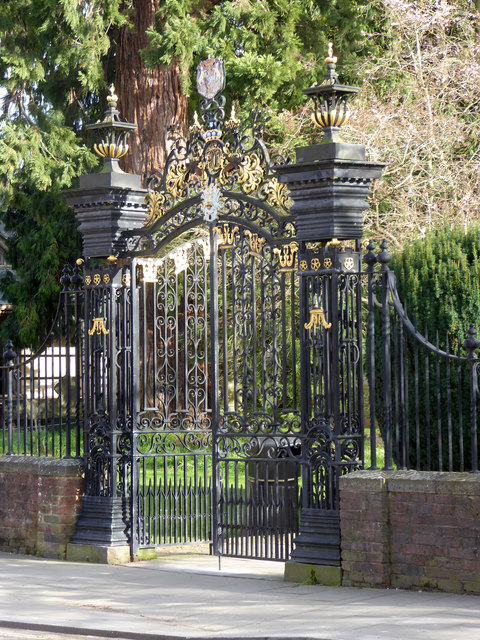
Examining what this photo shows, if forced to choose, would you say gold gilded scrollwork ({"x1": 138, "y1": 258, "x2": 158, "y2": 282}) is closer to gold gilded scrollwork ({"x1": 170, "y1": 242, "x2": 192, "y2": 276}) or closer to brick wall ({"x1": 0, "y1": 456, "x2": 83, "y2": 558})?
gold gilded scrollwork ({"x1": 170, "y1": 242, "x2": 192, "y2": 276})

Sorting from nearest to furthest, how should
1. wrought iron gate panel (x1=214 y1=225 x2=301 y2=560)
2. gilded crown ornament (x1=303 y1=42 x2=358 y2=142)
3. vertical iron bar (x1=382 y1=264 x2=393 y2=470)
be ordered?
vertical iron bar (x1=382 y1=264 x2=393 y2=470) < gilded crown ornament (x1=303 y1=42 x2=358 y2=142) < wrought iron gate panel (x1=214 y1=225 x2=301 y2=560)

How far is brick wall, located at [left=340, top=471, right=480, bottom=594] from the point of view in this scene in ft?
27.9

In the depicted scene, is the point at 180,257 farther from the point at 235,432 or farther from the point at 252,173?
the point at 235,432

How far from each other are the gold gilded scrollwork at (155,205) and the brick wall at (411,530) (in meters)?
3.64

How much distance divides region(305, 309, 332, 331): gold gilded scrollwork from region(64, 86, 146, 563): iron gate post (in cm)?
244

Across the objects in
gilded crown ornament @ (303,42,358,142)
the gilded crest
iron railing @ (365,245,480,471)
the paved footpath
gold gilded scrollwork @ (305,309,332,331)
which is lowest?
the paved footpath

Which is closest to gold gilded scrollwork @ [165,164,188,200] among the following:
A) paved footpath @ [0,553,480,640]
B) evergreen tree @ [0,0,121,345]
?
paved footpath @ [0,553,480,640]

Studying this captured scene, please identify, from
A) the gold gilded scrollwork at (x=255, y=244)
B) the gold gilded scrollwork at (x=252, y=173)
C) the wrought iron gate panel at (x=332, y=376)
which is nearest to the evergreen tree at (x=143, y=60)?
the gold gilded scrollwork at (x=252, y=173)

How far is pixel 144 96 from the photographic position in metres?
19.4

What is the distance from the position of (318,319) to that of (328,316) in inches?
3.7

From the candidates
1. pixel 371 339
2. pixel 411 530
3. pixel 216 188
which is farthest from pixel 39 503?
pixel 411 530

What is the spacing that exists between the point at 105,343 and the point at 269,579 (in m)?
2.99

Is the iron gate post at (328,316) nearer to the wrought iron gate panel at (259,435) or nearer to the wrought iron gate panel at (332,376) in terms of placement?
the wrought iron gate panel at (332,376)

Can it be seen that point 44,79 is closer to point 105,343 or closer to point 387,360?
point 105,343
